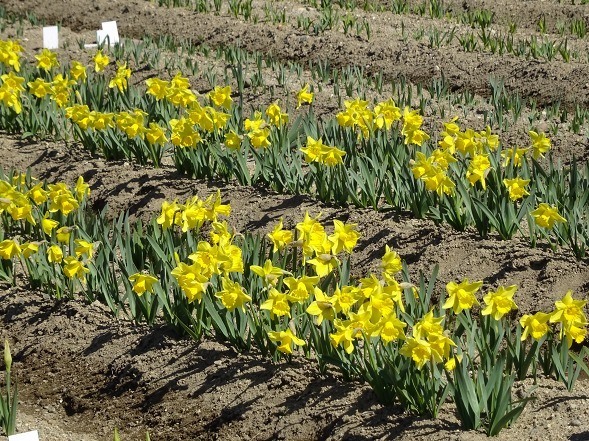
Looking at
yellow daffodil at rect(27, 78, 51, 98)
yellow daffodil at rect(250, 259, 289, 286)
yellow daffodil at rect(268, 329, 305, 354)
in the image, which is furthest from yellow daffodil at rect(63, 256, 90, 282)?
yellow daffodil at rect(27, 78, 51, 98)

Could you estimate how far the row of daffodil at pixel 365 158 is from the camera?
4285mm

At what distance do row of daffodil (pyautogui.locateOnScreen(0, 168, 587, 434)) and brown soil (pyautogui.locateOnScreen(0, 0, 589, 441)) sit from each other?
9 centimetres

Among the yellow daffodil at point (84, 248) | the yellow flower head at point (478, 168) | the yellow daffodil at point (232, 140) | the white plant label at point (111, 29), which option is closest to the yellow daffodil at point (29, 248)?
the yellow daffodil at point (84, 248)

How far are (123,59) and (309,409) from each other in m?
4.97

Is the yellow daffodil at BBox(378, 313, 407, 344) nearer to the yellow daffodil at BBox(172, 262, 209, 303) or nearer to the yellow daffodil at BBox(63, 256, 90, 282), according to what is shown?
the yellow daffodil at BBox(172, 262, 209, 303)

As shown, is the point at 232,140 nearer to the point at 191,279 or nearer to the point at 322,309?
the point at 191,279

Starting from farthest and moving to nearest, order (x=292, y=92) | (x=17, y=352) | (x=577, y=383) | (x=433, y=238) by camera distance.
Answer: (x=292, y=92)
(x=433, y=238)
(x=17, y=352)
(x=577, y=383)

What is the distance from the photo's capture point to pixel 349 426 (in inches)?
128

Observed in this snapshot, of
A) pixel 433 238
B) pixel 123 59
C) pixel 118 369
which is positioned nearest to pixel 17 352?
pixel 118 369

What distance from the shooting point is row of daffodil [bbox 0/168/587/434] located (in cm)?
304

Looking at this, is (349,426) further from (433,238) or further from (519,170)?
(519,170)

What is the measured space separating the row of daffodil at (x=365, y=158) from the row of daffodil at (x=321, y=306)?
46 cm

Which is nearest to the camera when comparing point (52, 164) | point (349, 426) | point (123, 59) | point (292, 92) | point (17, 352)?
point (349, 426)

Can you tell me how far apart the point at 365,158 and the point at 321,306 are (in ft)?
6.05
